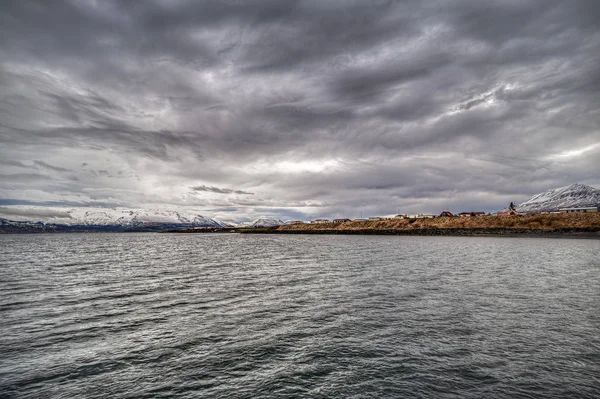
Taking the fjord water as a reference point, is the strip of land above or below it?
above

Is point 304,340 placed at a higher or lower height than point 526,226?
lower

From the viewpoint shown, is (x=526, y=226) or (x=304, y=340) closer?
(x=304, y=340)

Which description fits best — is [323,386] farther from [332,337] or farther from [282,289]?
[282,289]

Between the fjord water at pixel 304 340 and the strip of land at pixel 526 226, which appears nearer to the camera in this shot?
the fjord water at pixel 304 340

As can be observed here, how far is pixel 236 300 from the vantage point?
2522 centimetres

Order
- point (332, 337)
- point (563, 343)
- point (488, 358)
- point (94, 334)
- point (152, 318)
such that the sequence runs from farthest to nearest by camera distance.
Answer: point (152, 318) → point (94, 334) → point (332, 337) → point (563, 343) → point (488, 358)

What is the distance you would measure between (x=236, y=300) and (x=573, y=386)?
2069cm

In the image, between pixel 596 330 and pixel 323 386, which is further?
pixel 596 330

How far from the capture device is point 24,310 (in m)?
22.9

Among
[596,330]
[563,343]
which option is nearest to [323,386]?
[563,343]

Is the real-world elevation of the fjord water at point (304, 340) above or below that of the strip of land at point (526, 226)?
below

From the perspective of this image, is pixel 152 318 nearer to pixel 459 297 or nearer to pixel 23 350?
pixel 23 350

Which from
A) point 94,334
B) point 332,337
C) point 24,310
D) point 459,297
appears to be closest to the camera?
point 332,337

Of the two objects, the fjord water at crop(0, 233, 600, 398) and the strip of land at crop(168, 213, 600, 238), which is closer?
the fjord water at crop(0, 233, 600, 398)
